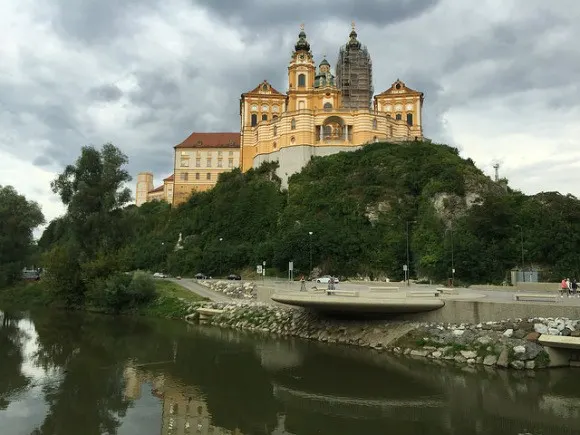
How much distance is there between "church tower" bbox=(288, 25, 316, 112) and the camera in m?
70.4

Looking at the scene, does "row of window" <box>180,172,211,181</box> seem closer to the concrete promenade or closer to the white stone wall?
the white stone wall

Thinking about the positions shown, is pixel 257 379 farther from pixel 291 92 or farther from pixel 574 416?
pixel 291 92

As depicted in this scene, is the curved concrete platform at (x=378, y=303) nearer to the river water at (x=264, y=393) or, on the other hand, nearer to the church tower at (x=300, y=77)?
the river water at (x=264, y=393)

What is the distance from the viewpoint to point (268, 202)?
64.3m

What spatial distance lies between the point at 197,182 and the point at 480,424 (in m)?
76.8

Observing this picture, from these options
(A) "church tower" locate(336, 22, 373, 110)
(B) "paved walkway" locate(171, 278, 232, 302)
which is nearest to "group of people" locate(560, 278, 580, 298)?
(B) "paved walkway" locate(171, 278, 232, 302)

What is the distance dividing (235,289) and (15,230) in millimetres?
26754

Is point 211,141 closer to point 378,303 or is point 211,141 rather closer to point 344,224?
point 344,224

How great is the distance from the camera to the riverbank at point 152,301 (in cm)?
4038

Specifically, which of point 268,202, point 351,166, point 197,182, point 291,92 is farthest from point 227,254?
point 197,182

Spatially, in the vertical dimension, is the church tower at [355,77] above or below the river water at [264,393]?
above

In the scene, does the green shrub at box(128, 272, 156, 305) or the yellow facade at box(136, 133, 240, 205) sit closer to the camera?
the green shrub at box(128, 272, 156, 305)

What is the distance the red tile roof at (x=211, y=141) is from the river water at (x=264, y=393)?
64.1 meters

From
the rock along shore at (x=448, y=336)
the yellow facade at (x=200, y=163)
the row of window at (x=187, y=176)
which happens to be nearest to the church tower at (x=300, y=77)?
the yellow facade at (x=200, y=163)
